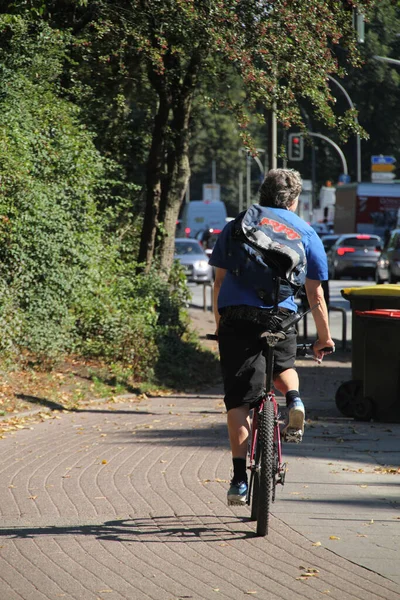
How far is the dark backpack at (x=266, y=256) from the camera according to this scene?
5.51 m

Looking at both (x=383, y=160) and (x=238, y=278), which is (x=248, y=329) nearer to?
(x=238, y=278)

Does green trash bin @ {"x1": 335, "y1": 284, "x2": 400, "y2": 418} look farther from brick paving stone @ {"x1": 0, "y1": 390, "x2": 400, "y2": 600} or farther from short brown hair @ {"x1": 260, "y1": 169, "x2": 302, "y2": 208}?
short brown hair @ {"x1": 260, "y1": 169, "x2": 302, "y2": 208}

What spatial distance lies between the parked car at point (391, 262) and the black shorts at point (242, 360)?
79.0 feet

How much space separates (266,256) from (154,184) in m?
10.7

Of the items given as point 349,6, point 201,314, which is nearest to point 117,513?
point 349,6

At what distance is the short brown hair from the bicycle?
2.08 feet

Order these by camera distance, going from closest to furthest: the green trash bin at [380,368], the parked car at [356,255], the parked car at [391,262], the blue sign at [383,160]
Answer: the green trash bin at [380,368] < the parked car at [391,262] < the parked car at [356,255] < the blue sign at [383,160]

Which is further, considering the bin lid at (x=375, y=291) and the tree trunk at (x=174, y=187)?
the tree trunk at (x=174, y=187)

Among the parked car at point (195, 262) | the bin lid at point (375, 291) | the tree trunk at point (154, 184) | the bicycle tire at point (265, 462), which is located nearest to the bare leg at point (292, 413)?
the bicycle tire at point (265, 462)

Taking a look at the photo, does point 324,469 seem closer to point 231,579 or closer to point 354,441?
point 354,441

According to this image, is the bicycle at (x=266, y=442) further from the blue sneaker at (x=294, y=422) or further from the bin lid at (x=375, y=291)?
the bin lid at (x=375, y=291)

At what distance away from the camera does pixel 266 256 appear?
553 cm

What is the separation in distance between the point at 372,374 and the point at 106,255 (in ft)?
15.9

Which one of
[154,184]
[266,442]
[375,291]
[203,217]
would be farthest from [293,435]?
[203,217]
